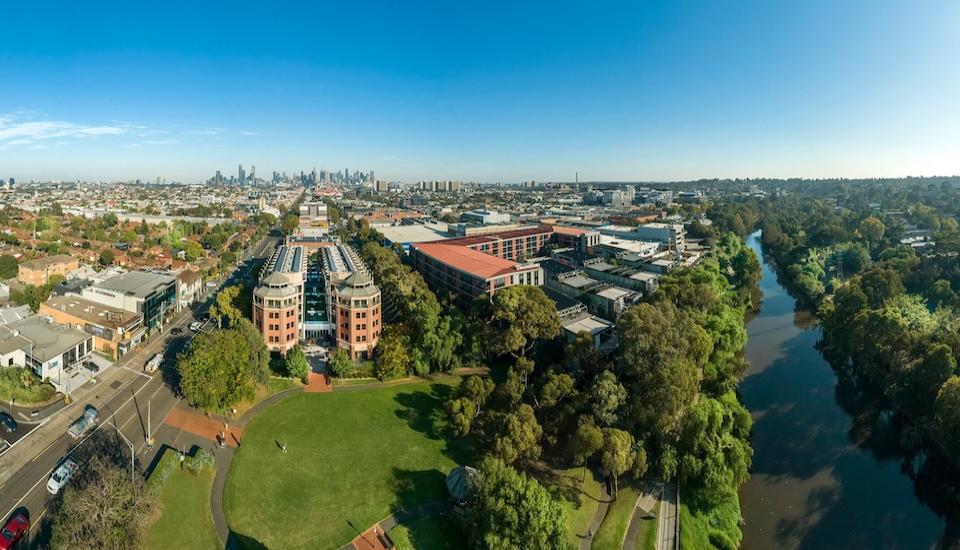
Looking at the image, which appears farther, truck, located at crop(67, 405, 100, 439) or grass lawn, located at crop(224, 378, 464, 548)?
truck, located at crop(67, 405, 100, 439)

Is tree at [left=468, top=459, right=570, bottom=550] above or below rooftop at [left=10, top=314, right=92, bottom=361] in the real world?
below

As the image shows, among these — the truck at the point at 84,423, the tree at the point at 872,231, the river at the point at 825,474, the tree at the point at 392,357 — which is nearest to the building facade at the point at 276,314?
the tree at the point at 392,357

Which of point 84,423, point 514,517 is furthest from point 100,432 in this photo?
point 514,517

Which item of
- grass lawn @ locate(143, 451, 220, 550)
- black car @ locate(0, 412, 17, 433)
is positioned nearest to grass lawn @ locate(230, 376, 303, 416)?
grass lawn @ locate(143, 451, 220, 550)

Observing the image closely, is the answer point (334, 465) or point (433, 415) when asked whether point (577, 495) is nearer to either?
point (433, 415)

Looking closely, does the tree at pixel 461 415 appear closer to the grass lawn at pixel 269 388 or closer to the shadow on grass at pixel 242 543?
the shadow on grass at pixel 242 543

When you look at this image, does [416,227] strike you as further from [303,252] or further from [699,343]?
[699,343]

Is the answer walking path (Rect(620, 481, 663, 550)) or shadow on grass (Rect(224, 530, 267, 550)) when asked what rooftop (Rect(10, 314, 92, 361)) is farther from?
walking path (Rect(620, 481, 663, 550))
